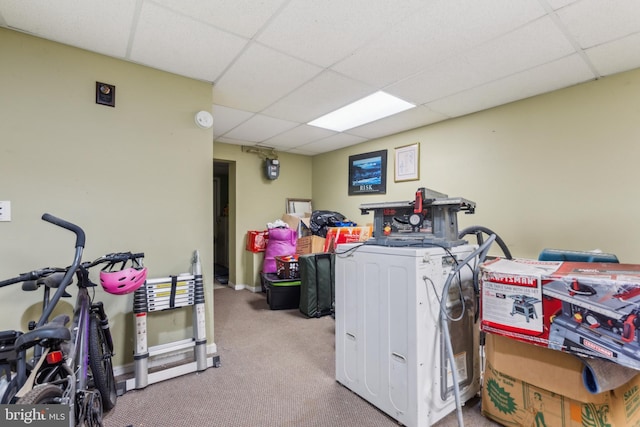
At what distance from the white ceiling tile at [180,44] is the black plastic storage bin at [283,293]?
2532 mm

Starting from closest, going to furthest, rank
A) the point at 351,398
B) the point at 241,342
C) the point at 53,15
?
1. the point at 53,15
2. the point at 351,398
3. the point at 241,342

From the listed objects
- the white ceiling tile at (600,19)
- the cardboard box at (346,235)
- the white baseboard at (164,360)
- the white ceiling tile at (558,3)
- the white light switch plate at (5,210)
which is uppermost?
the white ceiling tile at (558,3)

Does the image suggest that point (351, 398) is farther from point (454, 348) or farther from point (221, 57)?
point (221, 57)

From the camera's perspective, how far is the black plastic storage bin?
3779mm

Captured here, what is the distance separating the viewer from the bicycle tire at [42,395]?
98cm

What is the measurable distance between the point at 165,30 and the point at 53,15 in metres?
0.59

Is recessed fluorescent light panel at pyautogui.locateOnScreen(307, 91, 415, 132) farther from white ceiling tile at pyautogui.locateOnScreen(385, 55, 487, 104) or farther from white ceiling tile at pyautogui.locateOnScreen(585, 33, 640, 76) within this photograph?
white ceiling tile at pyautogui.locateOnScreen(585, 33, 640, 76)

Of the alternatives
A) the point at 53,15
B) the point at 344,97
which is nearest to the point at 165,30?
the point at 53,15

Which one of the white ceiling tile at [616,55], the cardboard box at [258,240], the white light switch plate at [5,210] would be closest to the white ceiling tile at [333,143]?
the cardboard box at [258,240]

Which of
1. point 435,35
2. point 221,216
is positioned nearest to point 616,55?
point 435,35

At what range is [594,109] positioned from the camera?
7.79 ft

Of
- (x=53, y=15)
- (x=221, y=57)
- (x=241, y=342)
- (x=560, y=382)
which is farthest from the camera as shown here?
(x=241, y=342)

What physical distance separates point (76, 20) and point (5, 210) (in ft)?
4.07

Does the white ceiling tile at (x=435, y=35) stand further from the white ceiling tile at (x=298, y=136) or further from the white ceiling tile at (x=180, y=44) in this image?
the white ceiling tile at (x=298, y=136)
